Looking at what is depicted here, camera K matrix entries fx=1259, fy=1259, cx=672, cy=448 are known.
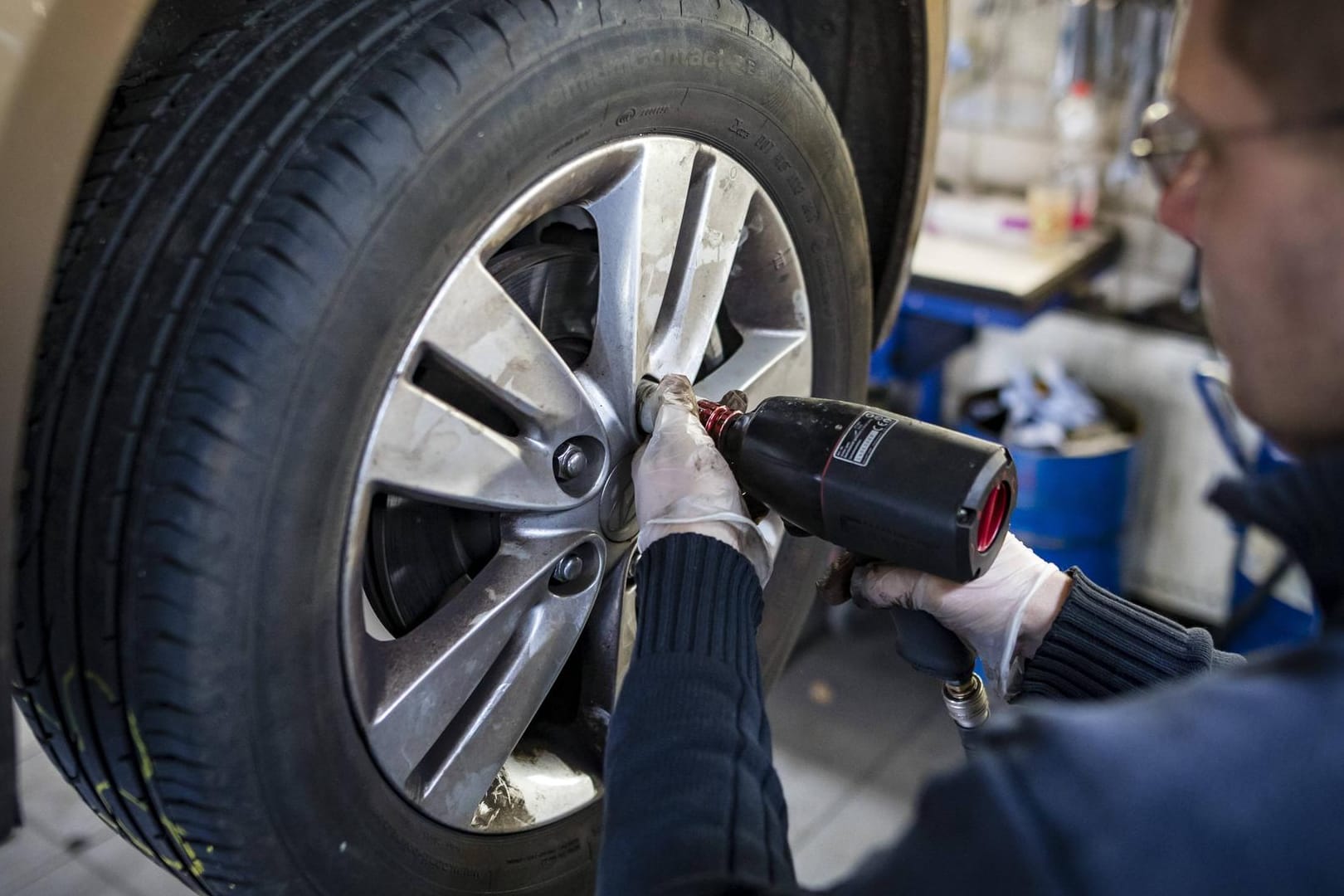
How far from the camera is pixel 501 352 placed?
1.12 meters

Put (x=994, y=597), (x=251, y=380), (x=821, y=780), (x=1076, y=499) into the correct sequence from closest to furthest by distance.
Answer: (x=251, y=380) → (x=994, y=597) → (x=821, y=780) → (x=1076, y=499)

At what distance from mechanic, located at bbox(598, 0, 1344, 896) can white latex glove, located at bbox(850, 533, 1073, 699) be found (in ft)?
0.69

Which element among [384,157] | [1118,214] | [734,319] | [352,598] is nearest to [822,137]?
[734,319]

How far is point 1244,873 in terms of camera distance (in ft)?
2.34

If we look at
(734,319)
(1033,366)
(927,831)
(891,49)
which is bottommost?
(1033,366)

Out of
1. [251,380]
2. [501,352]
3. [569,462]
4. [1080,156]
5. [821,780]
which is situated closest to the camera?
[251,380]

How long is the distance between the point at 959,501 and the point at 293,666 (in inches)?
22.7

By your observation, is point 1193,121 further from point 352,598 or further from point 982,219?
point 982,219

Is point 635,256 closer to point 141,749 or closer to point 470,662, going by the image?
point 470,662

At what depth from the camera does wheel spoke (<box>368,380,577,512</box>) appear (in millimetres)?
1023

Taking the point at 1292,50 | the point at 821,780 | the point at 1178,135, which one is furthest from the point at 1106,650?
the point at 821,780

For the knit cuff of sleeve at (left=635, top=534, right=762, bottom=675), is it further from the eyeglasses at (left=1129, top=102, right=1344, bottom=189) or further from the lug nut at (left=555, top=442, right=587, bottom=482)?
the eyeglasses at (left=1129, top=102, right=1344, bottom=189)

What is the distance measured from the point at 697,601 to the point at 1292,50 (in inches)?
24.9

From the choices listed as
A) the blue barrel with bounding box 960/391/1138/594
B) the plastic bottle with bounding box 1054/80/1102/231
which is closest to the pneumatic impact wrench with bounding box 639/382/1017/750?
the blue barrel with bounding box 960/391/1138/594
